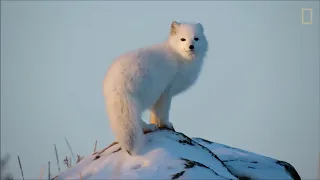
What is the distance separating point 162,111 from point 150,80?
2.58 feet

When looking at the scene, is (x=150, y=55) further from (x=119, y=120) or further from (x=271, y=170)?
(x=271, y=170)

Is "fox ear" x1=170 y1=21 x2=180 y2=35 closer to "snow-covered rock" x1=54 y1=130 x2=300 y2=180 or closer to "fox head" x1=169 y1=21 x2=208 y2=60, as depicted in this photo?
"fox head" x1=169 y1=21 x2=208 y2=60

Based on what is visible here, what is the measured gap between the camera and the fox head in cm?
711

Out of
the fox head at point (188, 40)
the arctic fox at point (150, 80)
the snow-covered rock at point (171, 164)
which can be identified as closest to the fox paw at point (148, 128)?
the arctic fox at point (150, 80)

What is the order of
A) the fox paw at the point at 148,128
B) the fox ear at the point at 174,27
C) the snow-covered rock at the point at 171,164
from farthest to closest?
the fox ear at the point at 174,27
the fox paw at the point at 148,128
the snow-covered rock at the point at 171,164

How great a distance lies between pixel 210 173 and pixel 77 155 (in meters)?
1.98

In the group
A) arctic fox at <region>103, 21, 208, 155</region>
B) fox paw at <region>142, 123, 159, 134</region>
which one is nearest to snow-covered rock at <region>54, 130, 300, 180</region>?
arctic fox at <region>103, 21, 208, 155</region>

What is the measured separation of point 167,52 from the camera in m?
6.92

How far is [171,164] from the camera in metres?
4.86

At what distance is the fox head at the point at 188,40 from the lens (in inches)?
280

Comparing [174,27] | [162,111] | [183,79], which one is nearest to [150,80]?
[162,111]

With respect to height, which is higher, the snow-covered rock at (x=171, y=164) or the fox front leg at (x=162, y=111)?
the fox front leg at (x=162, y=111)

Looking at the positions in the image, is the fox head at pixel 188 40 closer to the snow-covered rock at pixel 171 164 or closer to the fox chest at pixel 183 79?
the fox chest at pixel 183 79

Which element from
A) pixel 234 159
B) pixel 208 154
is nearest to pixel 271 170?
pixel 234 159
